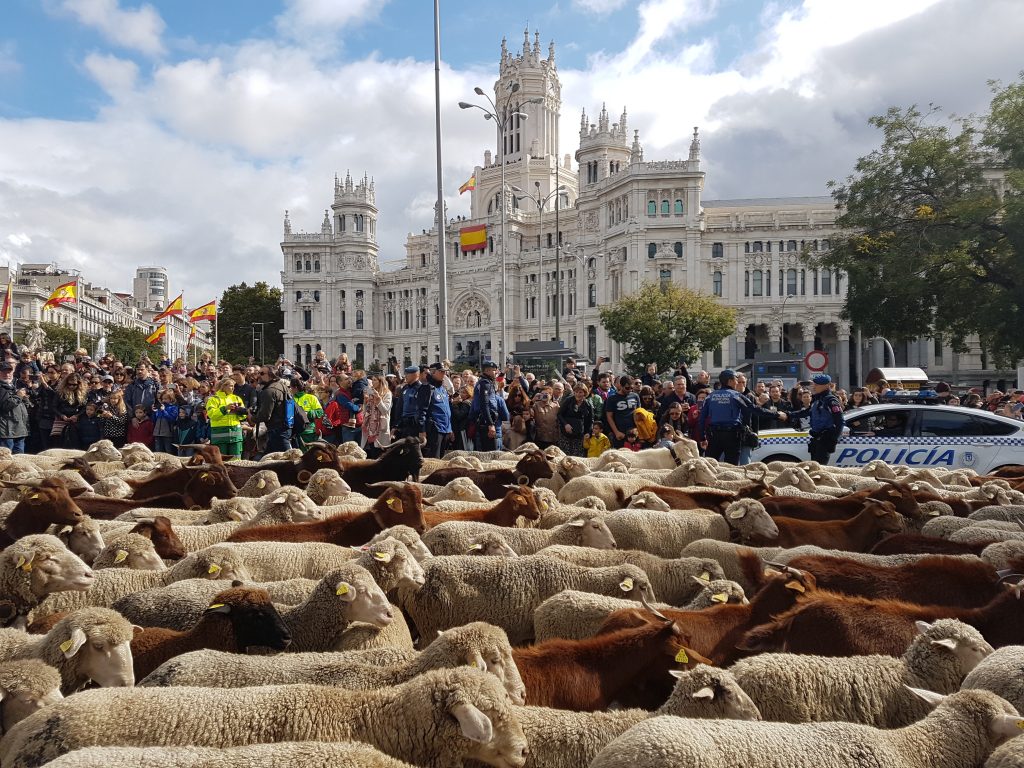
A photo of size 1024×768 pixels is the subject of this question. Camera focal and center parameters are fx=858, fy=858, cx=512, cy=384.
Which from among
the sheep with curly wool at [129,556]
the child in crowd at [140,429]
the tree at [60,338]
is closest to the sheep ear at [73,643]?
the sheep with curly wool at [129,556]

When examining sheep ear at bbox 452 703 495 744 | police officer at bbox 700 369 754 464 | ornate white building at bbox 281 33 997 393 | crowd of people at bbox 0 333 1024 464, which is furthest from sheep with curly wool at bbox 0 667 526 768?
ornate white building at bbox 281 33 997 393

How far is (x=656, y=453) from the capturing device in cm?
1233

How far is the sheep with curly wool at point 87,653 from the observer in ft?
12.9

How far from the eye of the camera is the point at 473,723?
3.17 meters

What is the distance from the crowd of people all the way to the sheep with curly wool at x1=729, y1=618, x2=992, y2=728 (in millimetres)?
7213

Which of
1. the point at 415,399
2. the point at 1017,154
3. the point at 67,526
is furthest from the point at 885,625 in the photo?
the point at 1017,154

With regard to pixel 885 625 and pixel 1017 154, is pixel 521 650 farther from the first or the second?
pixel 1017 154

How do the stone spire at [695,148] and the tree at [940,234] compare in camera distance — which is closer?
the tree at [940,234]

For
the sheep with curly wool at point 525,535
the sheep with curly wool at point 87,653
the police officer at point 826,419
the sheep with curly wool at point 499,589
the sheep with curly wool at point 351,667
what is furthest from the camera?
the police officer at point 826,419

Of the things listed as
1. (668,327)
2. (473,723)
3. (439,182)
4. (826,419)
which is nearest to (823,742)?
(473,723)

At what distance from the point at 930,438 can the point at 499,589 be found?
949 centimetres

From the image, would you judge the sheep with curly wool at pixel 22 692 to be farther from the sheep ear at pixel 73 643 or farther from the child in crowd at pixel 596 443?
the child in crowd at pixel 596 443

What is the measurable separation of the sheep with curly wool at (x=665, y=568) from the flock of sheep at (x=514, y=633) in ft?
0.07

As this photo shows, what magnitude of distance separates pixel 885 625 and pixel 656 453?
7837mm
